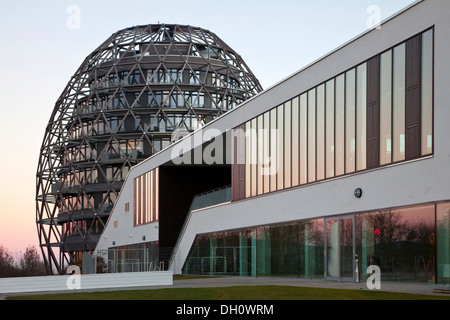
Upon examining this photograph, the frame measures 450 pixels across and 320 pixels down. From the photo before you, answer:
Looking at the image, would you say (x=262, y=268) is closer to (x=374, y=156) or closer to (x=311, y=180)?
Result: (x=311, y=180)

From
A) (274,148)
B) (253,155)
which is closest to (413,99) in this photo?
(274,148)

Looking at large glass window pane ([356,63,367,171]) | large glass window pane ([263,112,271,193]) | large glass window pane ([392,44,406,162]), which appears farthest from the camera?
large glass window pane ([263,112,271,193])

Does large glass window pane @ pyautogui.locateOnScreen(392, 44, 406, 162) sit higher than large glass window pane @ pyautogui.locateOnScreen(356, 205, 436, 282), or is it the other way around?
large glass window pane @ pyautogui.locateOnScreen(392, 44, 406, 162)

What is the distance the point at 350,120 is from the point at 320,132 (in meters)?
2.36

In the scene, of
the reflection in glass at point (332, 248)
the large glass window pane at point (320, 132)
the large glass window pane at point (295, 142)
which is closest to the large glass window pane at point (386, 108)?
the reflection in glass at point (332, 248)

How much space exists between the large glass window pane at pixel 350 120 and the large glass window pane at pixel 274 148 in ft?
20.0

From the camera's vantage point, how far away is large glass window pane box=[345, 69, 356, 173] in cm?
2459

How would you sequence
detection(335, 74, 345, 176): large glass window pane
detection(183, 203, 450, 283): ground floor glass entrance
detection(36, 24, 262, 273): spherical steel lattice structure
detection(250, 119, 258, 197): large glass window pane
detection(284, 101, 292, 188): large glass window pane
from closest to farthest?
detection(183, 203, 450, 283): ground floor glass entrance, detection(335, 74, 345, 176): large glass window pane, detection(284, 101, 292, 188): large glass window pane, detection(250, 119, 258, 197): large glass window pane, detection(36, 24, 262, 273): spherical steel lattice structure

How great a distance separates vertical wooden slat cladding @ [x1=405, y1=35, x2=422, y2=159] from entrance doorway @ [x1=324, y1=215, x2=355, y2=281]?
4083 mm

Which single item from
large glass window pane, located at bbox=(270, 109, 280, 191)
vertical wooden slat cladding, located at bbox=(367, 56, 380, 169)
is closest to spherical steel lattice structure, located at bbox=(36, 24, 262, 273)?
large glass window pane, located at bbox=(270, 109, 280, 191)

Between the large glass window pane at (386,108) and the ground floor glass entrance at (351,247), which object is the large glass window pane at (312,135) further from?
the large glass window pane at (386,108)

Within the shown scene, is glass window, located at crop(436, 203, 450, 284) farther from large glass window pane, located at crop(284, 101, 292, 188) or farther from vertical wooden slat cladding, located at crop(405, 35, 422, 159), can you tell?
large glass window pane, located at crop(284, 101, 292, 188)

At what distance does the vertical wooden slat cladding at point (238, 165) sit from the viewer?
34.8m

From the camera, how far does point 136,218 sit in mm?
51656
